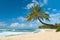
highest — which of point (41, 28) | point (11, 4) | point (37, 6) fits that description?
point (11, 4)

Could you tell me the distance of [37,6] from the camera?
50.1 ft

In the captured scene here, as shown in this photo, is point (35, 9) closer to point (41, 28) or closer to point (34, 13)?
point (34, 13)

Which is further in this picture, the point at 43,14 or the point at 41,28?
the point at 41,28

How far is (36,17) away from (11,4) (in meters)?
5.39

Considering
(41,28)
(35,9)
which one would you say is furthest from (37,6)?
(41,28)

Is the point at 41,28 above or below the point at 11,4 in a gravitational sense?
below

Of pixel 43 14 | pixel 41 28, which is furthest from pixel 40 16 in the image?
pixel 41 28

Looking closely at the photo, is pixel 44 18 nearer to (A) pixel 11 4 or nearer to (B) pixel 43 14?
(B) pixel 43 14

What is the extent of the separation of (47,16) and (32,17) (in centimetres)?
144

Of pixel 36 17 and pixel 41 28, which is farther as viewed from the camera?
pixel 41 28

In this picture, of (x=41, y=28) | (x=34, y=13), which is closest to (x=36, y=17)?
(x=34, y=13)

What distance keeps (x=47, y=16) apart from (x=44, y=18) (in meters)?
0.35

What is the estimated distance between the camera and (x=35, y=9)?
49.3ft

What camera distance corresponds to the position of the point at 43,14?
49.9 feet
